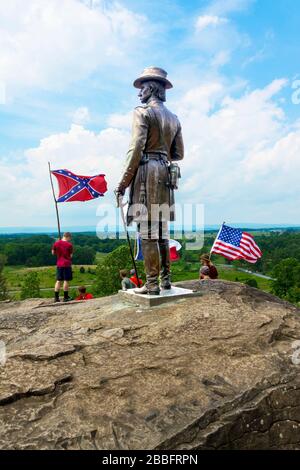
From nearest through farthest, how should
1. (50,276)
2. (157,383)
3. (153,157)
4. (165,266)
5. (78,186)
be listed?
(157,383) < (153,157) < (165,266) < (78,186) < (50,276)

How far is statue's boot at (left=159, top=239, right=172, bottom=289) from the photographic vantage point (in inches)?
257

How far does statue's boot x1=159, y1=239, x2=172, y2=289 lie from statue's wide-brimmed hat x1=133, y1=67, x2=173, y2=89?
2.47 m

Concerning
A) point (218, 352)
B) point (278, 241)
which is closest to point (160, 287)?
point (218, 352)

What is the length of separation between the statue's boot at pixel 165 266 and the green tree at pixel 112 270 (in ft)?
69.7

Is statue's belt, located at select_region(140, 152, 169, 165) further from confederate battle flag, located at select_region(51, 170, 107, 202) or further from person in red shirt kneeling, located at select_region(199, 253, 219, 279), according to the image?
confederate battle flag, located at select_region(51, 170, 107, 202)

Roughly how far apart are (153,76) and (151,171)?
144cm

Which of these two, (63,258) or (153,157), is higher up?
(153,157)

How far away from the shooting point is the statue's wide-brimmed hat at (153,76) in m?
6.15

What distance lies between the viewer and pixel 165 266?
6.59m

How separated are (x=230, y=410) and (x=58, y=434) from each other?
157 centimetres

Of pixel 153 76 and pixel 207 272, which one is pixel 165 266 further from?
pixel 207 272

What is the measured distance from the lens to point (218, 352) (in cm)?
448

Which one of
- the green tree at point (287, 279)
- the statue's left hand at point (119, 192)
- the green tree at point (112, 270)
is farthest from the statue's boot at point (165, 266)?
the green tree at point (287, 279)

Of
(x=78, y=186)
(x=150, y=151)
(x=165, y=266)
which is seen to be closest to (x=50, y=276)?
(x=78, y=186)
